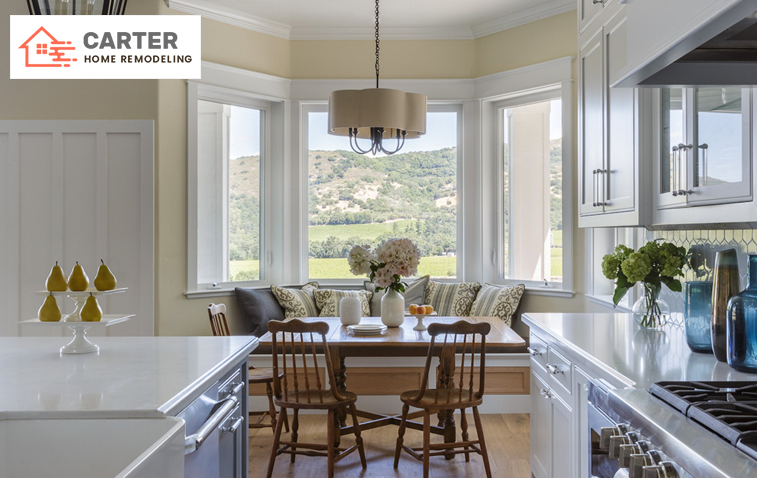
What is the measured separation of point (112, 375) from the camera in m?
1.59

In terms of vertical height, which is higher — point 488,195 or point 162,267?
point 488,195

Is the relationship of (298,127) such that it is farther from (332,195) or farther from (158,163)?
(158,163)

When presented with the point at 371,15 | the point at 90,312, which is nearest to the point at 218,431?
the point at 90,312

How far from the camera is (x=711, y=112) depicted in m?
1.73

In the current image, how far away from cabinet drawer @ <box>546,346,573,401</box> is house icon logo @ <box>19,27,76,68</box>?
3.71 metres

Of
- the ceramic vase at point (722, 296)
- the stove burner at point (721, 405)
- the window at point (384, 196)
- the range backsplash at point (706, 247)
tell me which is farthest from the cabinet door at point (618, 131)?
the window at point (384, 196)

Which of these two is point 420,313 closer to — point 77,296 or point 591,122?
point 591,122

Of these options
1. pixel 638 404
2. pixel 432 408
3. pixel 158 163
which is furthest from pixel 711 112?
pixel 158 163

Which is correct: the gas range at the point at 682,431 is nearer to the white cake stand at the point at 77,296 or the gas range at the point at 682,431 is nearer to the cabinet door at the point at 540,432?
the cabinet door at the point at 540,432

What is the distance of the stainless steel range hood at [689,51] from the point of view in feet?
3.56

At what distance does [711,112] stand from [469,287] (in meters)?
3.18

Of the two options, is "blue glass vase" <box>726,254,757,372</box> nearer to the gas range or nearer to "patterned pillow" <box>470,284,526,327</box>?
the gas range

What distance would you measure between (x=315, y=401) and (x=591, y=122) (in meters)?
1.93

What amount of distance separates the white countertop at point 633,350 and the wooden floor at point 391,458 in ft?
3.61
